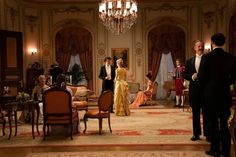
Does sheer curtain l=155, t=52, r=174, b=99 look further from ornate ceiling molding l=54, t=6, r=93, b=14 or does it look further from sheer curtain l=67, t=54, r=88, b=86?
ornate ceiling molding l=54, t=6, r=93, b=14

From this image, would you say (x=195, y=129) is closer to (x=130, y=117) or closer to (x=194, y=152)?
(x=194, y=152)

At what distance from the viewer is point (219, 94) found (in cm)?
467

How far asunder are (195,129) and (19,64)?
25.9ft

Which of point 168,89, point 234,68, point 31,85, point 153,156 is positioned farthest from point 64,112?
point 168,89

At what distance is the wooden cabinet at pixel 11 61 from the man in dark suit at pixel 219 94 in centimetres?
839

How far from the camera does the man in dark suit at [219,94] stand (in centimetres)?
465

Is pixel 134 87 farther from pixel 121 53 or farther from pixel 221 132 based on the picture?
pixel 221 132

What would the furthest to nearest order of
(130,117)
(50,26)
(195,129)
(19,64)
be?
(50,26) → (19,64) → (130,117) → (195,129)

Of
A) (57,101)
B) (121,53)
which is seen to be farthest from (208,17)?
(57,101)

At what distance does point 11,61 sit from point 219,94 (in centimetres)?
884

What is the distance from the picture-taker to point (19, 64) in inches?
477

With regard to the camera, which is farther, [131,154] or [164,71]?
[164,71]

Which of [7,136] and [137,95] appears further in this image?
[137,95]

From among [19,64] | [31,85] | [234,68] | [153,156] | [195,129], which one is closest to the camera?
[234,68]
